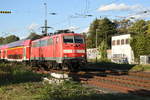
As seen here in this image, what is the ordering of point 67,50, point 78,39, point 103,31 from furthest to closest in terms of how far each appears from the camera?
1. point 103,31
2. point 78,39
3. point 67,50

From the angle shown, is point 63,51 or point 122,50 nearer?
point 63,51

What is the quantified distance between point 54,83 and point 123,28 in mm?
83833

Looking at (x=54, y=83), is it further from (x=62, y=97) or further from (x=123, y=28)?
(x=123, y=28)

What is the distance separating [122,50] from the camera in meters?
58.6

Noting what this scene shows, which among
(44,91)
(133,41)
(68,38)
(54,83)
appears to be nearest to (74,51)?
(68,38)

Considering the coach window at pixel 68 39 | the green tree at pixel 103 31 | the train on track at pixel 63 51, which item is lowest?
the train on track at pixel 63 51

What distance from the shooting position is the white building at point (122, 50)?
54838 millimetres

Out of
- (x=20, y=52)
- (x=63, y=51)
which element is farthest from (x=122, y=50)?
(x=63, y=51)

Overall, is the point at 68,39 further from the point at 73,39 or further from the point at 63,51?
the point at 63,51

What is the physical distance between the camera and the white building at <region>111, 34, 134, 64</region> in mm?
54838

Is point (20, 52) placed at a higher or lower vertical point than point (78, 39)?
lower

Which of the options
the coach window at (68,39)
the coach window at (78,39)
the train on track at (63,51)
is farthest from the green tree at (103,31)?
the coach window at (68,39)

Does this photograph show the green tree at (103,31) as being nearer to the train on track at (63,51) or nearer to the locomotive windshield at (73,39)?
the train on track at (63,51)

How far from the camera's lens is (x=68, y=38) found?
22.9 m
